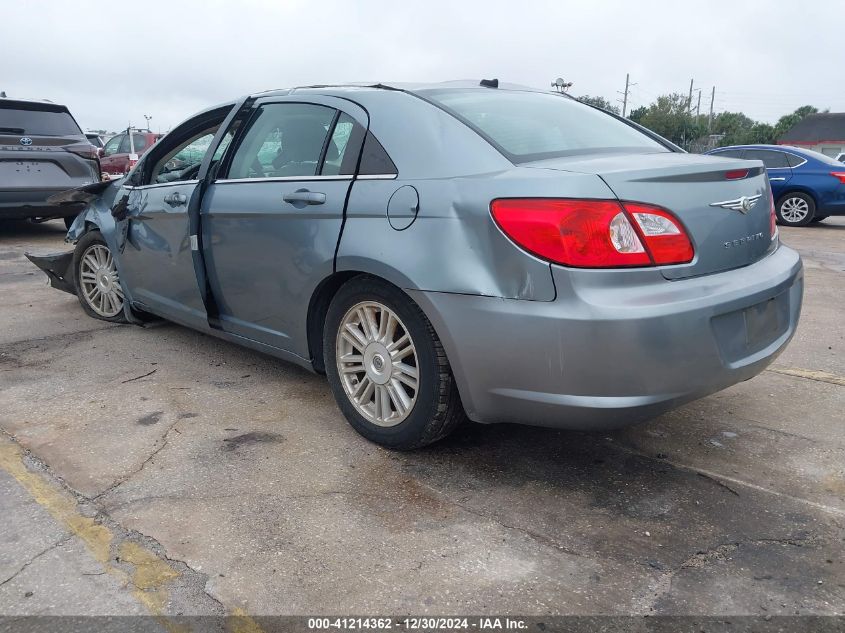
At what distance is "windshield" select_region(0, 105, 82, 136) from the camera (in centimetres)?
861

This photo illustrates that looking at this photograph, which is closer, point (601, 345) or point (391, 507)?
point (601, 345)

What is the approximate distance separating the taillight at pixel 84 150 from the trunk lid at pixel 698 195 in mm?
8083

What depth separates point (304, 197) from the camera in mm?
3252

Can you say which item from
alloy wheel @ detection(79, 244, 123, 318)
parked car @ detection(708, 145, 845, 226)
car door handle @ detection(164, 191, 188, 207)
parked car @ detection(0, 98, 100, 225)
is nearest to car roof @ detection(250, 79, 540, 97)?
car door handle @ detection(164, 191, 188, 207)

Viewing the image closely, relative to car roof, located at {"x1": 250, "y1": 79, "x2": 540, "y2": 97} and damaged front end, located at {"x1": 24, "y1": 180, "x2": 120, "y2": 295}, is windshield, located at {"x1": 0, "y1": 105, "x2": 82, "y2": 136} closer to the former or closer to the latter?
damaged front end, located at {"x1": 24, "y1": 180, "x2": 120, "y2": 295}

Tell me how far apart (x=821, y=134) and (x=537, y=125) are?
67.3 meters

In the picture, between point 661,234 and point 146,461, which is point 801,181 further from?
point 146,461

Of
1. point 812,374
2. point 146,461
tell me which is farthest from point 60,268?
point 812,374

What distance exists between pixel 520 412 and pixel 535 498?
350 millimetres

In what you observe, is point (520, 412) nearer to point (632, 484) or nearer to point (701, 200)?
point (632, 484)

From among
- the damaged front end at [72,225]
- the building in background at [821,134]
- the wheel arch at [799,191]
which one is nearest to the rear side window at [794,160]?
the wheel arch at [799,191]

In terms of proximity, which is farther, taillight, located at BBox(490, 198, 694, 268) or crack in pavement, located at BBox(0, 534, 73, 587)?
taillight, located at BBox(490, 198, 694, 268)

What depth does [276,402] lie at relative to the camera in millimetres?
3721

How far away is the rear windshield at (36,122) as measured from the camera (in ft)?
28.2
